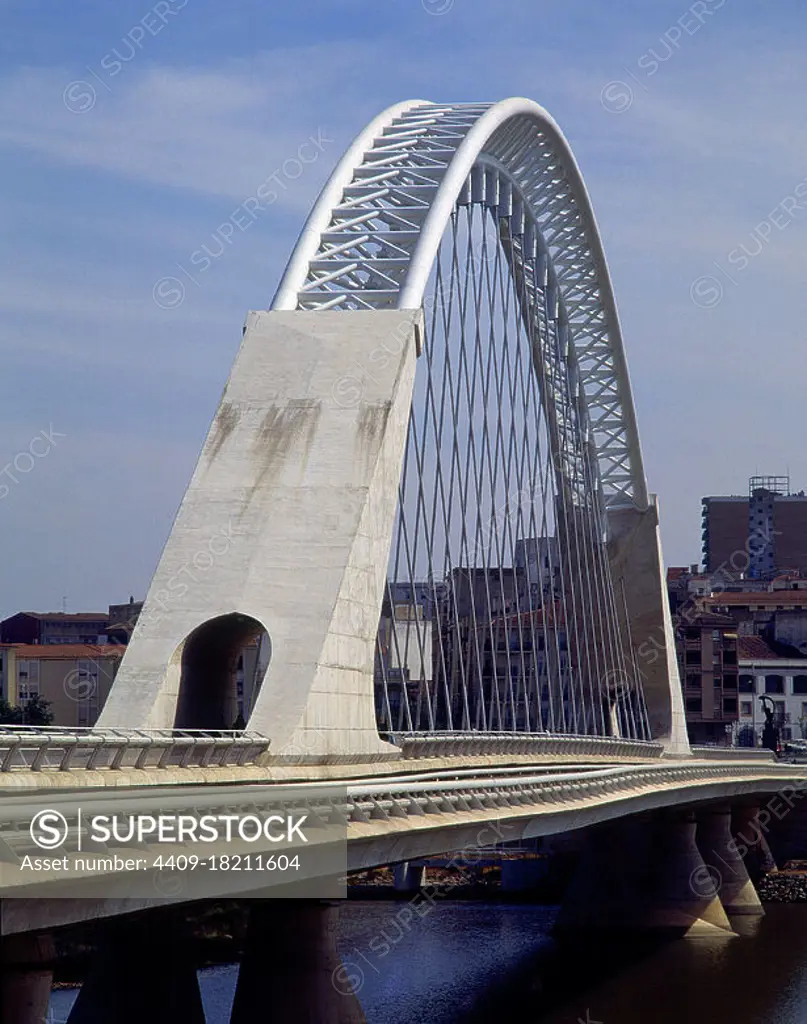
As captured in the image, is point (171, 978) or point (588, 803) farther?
point (588, 803)

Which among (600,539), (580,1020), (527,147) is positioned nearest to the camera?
(580,1020)

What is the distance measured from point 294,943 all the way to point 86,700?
84.8m

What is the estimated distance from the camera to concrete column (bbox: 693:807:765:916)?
69125mm

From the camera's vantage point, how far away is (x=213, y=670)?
37406 millimetres

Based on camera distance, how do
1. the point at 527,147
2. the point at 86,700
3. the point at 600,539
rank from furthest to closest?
the point at 86,700 → the point at 600,539 → the point at 527,147

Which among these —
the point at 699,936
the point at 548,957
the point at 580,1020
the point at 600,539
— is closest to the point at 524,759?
the point at 580,1020

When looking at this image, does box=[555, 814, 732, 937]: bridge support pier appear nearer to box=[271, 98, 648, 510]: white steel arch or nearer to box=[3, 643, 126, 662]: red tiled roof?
box=[271, 98, 648, 510]: white steel arch

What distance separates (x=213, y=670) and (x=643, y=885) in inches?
1179

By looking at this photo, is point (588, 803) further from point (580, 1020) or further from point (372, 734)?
point (580, 1020)

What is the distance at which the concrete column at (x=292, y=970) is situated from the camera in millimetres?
26688

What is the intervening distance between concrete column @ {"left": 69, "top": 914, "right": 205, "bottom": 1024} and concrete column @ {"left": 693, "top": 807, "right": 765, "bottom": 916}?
41857 millimetres

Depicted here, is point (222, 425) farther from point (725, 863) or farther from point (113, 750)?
point (725, 863)

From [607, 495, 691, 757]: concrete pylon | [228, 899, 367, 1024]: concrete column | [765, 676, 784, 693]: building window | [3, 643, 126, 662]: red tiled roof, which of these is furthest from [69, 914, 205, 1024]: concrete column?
[765, 676, 784, 693]: building window

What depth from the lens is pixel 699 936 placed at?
2421 inches
